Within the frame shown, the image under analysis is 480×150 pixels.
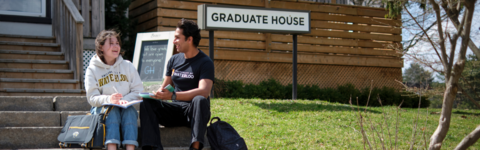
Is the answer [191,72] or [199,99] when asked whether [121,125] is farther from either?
[191,72]

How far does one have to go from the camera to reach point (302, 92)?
1141 cm

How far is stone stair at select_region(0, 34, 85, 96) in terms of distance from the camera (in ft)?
20.9

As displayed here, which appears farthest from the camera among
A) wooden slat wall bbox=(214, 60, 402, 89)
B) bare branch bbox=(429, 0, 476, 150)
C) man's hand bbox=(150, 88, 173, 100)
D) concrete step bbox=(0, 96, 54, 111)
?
wooden slat wall bbox=(214, 60, 402, 89)

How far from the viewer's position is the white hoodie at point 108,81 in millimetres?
3629

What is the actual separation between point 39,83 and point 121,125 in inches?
147

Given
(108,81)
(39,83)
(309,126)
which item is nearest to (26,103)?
(108,81)

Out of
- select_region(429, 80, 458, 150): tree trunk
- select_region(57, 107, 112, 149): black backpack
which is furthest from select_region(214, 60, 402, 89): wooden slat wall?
select_region(429, 80, 458, 150): tree trunk

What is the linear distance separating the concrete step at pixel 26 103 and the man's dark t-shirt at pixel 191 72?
1.56 meters

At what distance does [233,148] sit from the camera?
3715mm

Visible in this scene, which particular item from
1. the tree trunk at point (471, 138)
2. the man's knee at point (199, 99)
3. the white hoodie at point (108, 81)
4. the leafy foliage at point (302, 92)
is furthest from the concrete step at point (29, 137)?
the leafy foliage at point (302, 92)

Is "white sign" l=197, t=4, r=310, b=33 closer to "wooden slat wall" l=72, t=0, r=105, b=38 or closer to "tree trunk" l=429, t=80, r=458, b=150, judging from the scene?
"wooden slat wall" l=72, t=0, r=105, b=38

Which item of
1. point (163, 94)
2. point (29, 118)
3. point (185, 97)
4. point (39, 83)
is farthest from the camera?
point (39, 83)

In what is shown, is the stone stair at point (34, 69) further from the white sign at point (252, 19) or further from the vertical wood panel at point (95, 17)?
the white sign at point (252, 19)

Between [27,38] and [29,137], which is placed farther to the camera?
[27,38]
